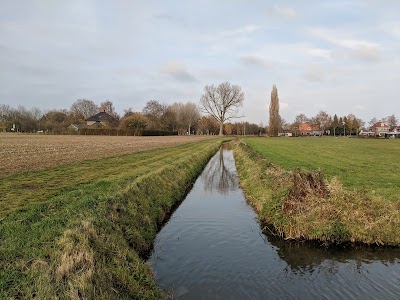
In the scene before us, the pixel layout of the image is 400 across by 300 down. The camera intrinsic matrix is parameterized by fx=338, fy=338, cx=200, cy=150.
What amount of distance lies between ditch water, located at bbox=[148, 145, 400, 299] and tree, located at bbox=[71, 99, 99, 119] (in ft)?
493

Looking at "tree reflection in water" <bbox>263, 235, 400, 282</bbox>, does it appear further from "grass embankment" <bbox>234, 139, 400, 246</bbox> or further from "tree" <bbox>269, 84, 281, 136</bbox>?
"tree" <bbox>269, 84, 281, 136</bbox>

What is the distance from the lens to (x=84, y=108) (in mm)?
155375

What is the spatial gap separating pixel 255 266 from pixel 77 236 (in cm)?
474

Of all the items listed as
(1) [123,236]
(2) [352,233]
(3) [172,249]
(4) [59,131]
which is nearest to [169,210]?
(3) [172,249]

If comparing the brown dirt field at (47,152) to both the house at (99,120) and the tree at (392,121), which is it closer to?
the house at (99,120)

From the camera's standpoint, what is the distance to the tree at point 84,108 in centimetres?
15338

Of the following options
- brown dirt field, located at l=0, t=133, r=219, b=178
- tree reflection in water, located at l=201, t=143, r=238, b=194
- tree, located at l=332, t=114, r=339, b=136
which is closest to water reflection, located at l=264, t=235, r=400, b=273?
tree reflection in water, located at l=201, t=143, r=238, b=194

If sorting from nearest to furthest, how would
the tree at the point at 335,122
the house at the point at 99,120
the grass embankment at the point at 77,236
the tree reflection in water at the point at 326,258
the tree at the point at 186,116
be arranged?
the grass embankment at the point at 77,236
the tree reflection in water at the point at 326,258
the house at the point at 99,120
the tree at the point at 186,116
the tree at the point at 335,122

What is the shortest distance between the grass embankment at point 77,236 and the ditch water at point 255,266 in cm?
84

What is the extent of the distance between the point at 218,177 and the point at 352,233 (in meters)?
15.8

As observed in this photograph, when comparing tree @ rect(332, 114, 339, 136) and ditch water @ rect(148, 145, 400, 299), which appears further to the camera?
tree @ rect(332, 114, 339, 136)

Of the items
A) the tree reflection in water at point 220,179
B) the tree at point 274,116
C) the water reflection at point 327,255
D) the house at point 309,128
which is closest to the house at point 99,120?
the tree at point 274,116

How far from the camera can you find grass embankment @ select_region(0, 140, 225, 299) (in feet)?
19.3

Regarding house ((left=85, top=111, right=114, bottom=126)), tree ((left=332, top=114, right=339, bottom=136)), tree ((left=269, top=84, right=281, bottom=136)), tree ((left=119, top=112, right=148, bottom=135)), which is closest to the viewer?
tree ((left=119, top=112, right=148, bottom=135))
